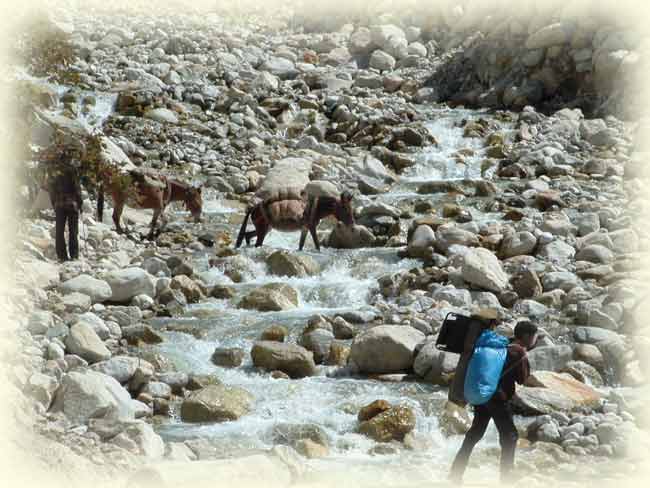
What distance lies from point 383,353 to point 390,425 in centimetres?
175

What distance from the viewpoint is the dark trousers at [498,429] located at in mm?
7430

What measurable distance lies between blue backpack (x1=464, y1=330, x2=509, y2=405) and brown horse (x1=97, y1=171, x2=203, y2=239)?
979cm

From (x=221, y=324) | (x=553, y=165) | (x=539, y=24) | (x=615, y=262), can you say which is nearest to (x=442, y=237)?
(x=615, y=262)

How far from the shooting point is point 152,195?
1725cm

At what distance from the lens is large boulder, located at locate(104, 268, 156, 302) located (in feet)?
43.5

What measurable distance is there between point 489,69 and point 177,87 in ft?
35.9

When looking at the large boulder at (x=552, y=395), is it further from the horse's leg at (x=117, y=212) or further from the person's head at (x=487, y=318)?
the horse's leg at (x=117, y=212)

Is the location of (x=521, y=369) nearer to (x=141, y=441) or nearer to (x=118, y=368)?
(x=141, y=441)

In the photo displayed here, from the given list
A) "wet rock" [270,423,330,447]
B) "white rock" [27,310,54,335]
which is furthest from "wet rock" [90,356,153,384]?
"wet rock" [270,423,330,447]

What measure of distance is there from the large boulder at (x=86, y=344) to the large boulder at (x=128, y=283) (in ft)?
7.76

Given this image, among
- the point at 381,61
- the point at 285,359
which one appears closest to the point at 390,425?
the point at 285,359

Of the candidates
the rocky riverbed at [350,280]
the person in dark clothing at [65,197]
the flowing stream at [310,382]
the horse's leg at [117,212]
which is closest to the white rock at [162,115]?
the rocky riverbed at [350,280]

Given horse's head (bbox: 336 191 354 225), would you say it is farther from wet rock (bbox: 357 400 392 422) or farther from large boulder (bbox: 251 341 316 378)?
wet rock (bbox: 357 400 392 422)

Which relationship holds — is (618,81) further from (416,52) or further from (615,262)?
(615,262)
